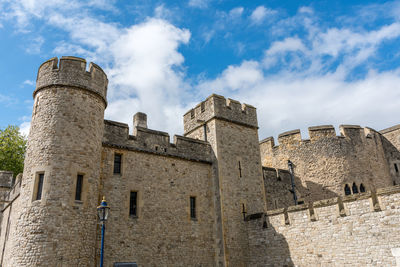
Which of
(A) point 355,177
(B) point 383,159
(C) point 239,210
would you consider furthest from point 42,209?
(B) point 383,159

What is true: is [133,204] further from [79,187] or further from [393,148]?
[393,148]

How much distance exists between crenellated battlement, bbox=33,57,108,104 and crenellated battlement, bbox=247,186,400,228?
9.34 metres

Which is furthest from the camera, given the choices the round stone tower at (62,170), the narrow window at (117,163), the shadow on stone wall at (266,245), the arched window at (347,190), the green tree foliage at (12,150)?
the green tree foliage at (12,150)

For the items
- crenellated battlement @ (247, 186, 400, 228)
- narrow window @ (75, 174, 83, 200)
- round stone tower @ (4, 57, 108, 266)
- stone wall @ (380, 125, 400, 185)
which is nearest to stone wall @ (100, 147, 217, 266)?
round stone tower @ (4, 57, 108, 266)

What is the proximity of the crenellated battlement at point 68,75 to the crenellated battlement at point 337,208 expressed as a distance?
934 centimetres

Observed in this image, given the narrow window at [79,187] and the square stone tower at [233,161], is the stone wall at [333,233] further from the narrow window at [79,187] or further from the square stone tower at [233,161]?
the narrow window at [79,187]

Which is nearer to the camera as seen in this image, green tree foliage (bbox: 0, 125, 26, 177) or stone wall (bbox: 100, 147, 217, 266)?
stone wall (bbox: 100, 147, 217, 266)

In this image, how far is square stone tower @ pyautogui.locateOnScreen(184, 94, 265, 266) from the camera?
600 inches

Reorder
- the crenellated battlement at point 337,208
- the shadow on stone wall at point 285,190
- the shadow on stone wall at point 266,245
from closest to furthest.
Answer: the crenellated battlement at point 337,208 < the shadow on stone wall at point 266,245 < the shadow on stone wall at point 285,190

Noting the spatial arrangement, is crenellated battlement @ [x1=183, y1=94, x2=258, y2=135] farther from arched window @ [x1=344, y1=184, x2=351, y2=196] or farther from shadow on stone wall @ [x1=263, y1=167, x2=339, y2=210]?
arched window @ [x1=344, y1=184, x2=351, y2=196]

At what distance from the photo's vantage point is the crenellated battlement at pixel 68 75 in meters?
12.9

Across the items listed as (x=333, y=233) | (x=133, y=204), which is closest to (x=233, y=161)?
(x=133, y=204)

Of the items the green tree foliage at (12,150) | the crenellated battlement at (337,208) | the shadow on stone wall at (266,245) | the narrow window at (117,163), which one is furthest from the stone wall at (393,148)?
the green tree foliage at (12,150)

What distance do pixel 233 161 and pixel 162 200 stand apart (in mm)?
4320
